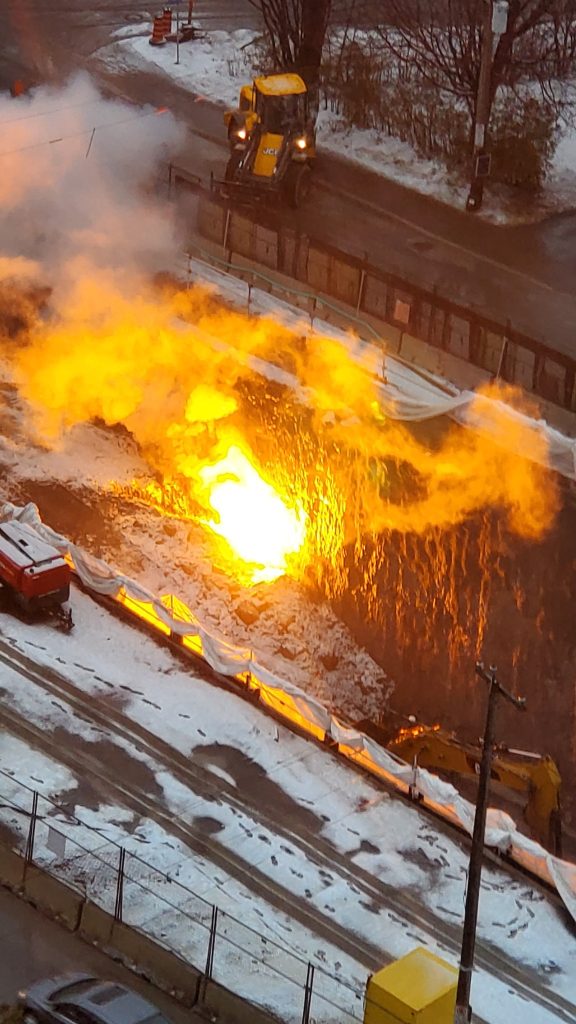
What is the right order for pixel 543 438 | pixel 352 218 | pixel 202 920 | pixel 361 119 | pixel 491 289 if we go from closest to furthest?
pixel 202 920 → pixel 543 438 → pixel 491 289 → pixel 352 218 → pixel 361 119

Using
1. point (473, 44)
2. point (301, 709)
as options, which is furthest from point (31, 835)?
point (473, 44)

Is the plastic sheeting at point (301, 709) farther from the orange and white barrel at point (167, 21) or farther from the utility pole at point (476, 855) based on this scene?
the orange and white barrel at point (167, 21)

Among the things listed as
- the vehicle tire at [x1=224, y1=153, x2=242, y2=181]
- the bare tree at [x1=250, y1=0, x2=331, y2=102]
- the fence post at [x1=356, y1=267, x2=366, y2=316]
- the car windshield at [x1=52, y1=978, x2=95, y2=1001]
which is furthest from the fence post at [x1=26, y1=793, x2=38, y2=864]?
the bare tree at [x1=250, y1=0, x2=331, y2=102]

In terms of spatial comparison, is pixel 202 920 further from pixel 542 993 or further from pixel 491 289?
pixel 491 289

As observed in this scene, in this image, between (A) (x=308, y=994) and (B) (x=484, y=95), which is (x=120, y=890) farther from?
(B) (x=484, y=95)

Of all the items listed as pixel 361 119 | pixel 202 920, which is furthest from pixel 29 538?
pixel 361 119
